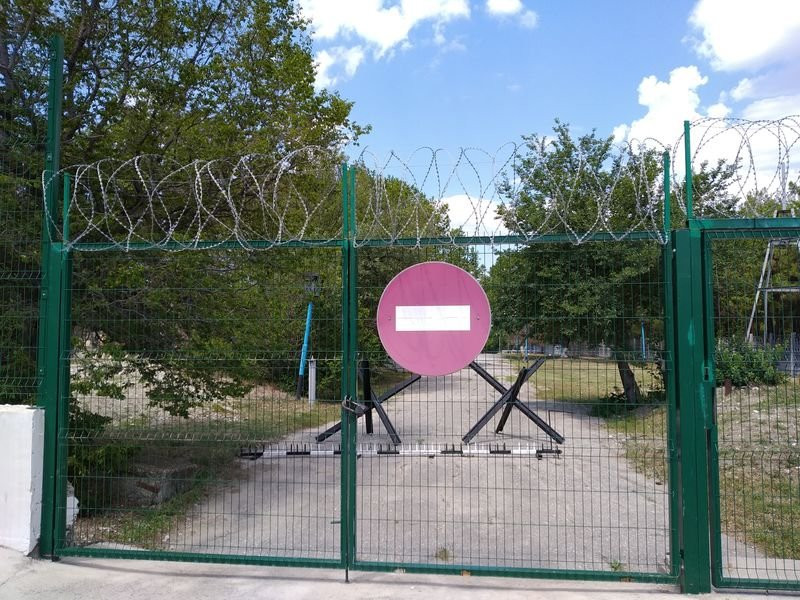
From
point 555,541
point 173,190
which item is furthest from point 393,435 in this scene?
point 173,190

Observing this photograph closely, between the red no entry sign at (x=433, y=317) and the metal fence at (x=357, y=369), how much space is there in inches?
10.1

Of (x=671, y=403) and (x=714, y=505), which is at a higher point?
(x=671, y=403)

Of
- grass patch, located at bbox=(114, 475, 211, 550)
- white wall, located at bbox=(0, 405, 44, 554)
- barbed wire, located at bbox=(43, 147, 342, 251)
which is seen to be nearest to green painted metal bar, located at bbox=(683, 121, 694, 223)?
barbed wire, located at bbox=(43, 147, 342, 251)

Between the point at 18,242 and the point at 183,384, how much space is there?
2268 mm

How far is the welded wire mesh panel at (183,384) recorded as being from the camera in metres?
6.24

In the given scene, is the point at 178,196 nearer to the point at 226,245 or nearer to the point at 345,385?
the point at 226,245

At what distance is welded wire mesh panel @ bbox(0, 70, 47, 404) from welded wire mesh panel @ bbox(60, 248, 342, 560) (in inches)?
20.6

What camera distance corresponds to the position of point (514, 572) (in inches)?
178

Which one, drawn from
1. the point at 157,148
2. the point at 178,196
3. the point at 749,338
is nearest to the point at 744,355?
the point at 749,338

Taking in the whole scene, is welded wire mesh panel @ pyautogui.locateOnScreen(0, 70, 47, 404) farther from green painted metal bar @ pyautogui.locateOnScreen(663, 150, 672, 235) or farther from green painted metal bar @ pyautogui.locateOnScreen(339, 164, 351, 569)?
green painted metal bar @ pyautogui.locateOnScreen(663, 150, 672, 235)

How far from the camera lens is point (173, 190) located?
8.31 meters

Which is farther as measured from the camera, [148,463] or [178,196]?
[178,196]

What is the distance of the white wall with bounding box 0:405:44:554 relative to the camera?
200 inches

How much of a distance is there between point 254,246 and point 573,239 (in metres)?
2.47
